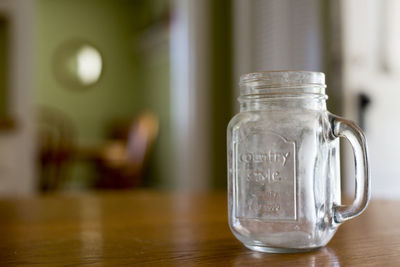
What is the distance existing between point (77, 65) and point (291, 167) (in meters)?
6.10

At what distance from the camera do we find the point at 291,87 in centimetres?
45

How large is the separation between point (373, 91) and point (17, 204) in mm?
1760

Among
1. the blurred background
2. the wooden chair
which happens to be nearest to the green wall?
the blurred background

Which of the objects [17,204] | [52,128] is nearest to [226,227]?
[17,204]

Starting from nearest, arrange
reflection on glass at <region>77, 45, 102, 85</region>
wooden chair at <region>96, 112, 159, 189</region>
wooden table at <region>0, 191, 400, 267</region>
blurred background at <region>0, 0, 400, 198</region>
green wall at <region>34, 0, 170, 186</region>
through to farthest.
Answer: wooden table at <region>0, 191, 400, 267</region> → blurred background at <region>0, 0, 400, 198</region> → wooden chair at <region>96, 112, 159, 189</region> → reflection on glass at <region>77, 45, 102, 85</region> → green wall at <region>34, 0, 170, 186</region>

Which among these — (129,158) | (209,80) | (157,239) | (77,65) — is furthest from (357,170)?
(77,65)

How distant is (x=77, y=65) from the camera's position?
627 cm

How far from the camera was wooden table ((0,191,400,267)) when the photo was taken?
42 centimetres

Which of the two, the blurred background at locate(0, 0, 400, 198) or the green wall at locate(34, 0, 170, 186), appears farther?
the green wall at locate(34, 0, 170, 186)

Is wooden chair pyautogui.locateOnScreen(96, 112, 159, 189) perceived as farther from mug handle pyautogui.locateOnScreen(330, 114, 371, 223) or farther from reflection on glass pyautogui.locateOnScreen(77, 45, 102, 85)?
mug handle pyautogui.locateOnScreen(330, 114, 371, 223)

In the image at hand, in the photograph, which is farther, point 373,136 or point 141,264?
point 373,136

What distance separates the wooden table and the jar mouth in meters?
0.14

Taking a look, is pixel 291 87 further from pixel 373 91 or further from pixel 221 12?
pixel 221 12

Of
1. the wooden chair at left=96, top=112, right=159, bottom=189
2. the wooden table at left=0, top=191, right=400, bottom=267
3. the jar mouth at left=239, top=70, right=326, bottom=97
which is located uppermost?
the jar mouth at left=239, top=70, right=326, bottom=97
